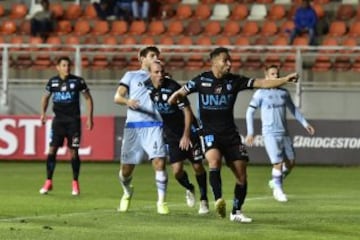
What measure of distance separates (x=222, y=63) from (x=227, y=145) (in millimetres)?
1054

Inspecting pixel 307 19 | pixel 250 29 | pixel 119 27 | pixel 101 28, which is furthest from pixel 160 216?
pixel 101 28

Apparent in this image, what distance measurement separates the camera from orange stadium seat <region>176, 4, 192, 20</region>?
35406mm

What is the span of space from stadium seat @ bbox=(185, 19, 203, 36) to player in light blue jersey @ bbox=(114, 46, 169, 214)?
60.9 feet

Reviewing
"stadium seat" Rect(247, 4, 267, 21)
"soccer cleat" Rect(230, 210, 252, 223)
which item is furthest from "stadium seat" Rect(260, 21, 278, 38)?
"soccer cleat" Rect(230, 210, 252, 223)

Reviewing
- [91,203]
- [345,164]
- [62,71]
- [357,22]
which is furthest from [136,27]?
[91,203]

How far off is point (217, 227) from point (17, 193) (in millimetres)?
7024

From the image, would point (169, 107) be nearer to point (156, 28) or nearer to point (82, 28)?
point (156, 28)

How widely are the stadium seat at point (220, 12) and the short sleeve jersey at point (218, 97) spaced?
2090 cm

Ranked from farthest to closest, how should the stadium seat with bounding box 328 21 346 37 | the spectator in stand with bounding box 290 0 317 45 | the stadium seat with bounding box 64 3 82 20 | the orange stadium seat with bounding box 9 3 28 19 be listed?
the orange stadium seat with bounding box 9 3 28 19 → the stadium seat with bounding box 64 3 82 20 → the stadium seat with bounding box 328 21 346 37 → the spectator in stand with bounding box 290 0 317 45

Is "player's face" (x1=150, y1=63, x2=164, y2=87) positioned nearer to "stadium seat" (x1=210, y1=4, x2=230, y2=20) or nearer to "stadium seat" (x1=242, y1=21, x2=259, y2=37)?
"stadium seat" (x1=242, y1=21, x2=259, y2=37)

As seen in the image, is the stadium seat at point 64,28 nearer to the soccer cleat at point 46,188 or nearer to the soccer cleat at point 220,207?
the soccer cleat at point 46,188

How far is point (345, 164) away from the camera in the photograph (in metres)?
28.8

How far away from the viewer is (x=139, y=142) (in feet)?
52.3

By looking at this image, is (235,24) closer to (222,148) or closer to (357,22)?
(357,22)
